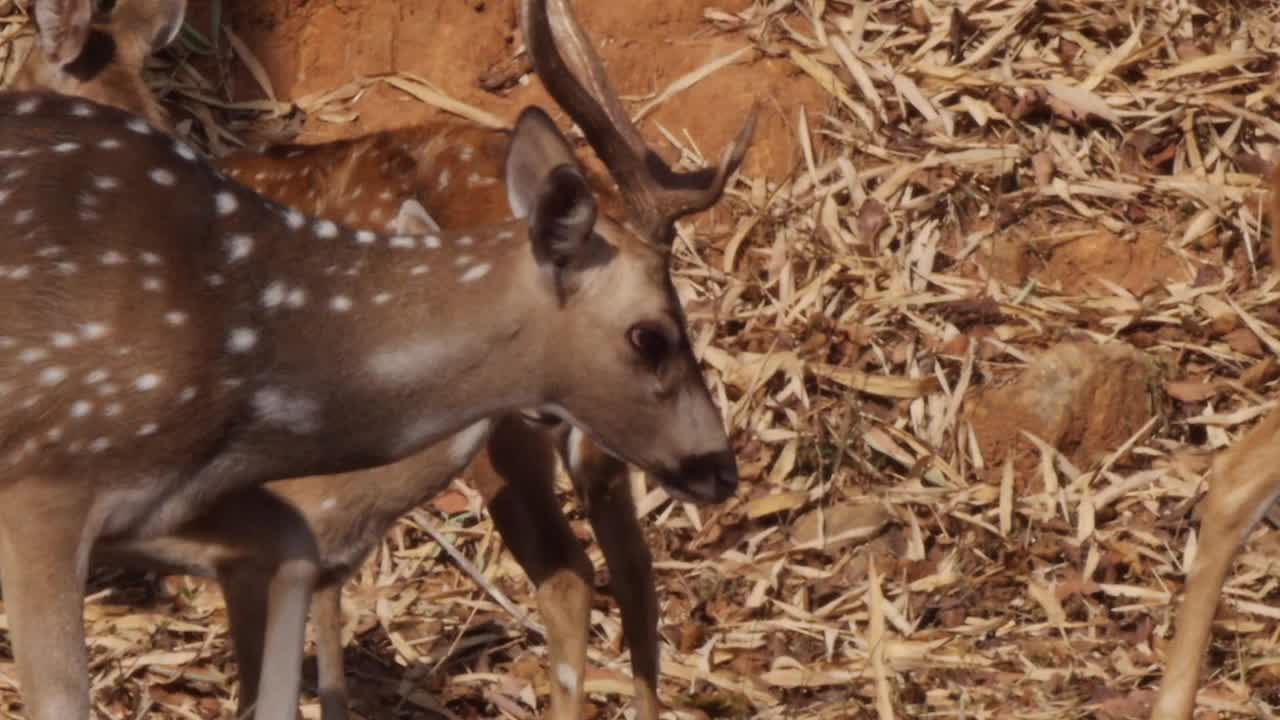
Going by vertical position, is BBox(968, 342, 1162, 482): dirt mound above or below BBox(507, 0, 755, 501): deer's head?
below

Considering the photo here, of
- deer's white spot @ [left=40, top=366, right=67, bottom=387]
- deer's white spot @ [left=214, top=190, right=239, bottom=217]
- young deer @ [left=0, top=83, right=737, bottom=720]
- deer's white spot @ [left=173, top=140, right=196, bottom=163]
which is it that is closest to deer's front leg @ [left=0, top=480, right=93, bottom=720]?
young deer @ [left=0, top=83, right=737, bottom=720]

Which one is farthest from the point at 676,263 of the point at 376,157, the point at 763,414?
the point at 376,157

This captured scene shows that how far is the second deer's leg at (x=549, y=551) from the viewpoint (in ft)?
21.6

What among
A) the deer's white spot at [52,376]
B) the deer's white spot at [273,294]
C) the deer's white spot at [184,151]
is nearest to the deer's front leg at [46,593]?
the deer's white spot at [52,376]

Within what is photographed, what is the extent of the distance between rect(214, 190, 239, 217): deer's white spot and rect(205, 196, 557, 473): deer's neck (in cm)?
4

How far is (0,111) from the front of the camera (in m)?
5.59

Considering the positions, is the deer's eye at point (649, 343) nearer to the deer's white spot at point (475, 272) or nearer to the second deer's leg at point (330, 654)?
the deer's white spot at point (475, 272)

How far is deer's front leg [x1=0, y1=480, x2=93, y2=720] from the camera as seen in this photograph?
5227 millimetres

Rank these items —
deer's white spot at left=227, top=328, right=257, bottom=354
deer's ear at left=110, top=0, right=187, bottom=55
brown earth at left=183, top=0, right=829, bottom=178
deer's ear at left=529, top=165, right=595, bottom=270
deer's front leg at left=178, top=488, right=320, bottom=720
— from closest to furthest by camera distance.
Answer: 1. deer's ear at left=529, top=165, right=595, bottom=270
2. deer's white spot at left=227, top=328, right=257, bottom=354
3. deer's front leg at left=178, top=488, right=320, bottom=720
4. deer's ear at left=110, top=0, right=187, bottom=55
5. brown earth at left=183, top=0, right=829, bottom=178

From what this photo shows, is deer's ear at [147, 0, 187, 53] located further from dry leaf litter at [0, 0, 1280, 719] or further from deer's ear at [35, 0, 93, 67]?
dry leaf litter at [0, 0, 1280, 719]

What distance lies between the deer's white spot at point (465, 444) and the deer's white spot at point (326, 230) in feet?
2.16

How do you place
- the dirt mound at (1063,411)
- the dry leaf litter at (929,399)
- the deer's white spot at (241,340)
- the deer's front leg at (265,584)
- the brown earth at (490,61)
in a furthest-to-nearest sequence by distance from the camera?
the brown earth at (490,61), the dirt mound at (1063,411), the dry leaf litter at (929,399), the deer's front leg at (265,584), the deer's white spot at (241,340)

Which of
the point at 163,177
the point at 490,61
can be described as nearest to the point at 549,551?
the point at 163,177

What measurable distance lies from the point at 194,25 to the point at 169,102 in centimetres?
30
